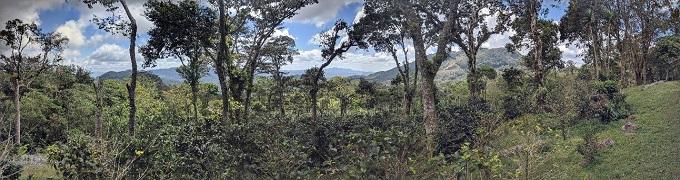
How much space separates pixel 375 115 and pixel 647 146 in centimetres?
1155

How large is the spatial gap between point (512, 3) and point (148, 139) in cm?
1978

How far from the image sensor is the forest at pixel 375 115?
5345mm

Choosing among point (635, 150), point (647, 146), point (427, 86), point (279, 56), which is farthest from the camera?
point (279, 56)

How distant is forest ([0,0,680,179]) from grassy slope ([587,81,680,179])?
2.0 inches

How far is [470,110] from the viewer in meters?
18.6

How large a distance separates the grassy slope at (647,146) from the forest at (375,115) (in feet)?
0.16

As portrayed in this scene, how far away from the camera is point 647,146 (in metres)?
12.4

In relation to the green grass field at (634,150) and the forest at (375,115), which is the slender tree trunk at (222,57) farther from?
the green grass field at (634,150)

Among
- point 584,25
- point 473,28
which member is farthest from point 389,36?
point 584,25

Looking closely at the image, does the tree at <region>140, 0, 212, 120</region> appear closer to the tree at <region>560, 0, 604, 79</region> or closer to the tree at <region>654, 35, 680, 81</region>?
the tree at <region>560, 0, 604, 79</region>

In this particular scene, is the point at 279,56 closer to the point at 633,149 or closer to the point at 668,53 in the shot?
the point at 633,149

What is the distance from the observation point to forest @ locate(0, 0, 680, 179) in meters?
5.34

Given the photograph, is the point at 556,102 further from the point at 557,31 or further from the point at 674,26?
the point at 674,26

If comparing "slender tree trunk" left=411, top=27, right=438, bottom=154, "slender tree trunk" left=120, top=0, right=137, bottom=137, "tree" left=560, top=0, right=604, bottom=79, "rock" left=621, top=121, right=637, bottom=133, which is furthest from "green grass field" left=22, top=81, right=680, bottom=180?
"tree" left=560, top=0, right=604, bottom=79
